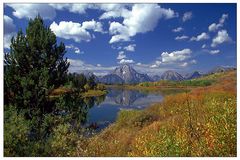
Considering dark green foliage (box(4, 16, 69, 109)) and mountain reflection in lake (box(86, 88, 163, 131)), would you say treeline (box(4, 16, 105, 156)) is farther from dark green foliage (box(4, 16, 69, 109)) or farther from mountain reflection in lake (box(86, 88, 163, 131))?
mountain reflection in lake (box(86, 88, 163, 131))

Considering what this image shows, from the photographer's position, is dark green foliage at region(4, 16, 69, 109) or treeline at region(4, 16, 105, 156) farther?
dark green foliage at region(4, 16, 69, 109)

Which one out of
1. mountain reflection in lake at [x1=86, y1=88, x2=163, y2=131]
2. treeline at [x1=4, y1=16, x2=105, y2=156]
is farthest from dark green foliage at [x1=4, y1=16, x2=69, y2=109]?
mountain reflection in lake at [x1=86, y1=88, x2=163, y2=131]

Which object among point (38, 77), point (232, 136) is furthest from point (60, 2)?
point (232, 136)

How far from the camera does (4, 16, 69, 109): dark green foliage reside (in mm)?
11500

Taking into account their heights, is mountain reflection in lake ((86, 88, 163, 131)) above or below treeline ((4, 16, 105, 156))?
below

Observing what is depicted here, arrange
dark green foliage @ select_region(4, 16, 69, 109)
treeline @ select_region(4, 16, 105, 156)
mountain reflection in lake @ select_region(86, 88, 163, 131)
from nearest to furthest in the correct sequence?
treeline @ select_region(4, 16, 105, 156) < dark green foliage @ select_region(4, 16, 69, 109) < mountain reflection in lake @ select_region(86, 88, 163, 131)

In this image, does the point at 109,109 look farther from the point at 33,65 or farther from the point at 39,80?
the point at 39,80

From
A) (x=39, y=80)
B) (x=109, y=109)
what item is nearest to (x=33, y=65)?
(x=39, y=80)

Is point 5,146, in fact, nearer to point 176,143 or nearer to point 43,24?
point 176,143

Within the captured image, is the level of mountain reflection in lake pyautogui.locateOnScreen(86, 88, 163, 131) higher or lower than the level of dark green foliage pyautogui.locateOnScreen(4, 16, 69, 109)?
lower

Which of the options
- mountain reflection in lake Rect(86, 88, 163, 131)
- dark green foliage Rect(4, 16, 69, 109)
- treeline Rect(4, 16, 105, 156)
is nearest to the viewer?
treeline Rect(4, 16, 105, 156)

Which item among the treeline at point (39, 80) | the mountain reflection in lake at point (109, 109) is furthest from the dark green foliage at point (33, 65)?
the mountain reflection in lake at point (109, 109)

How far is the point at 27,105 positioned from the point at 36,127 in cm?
100

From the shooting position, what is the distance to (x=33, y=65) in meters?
11.8
